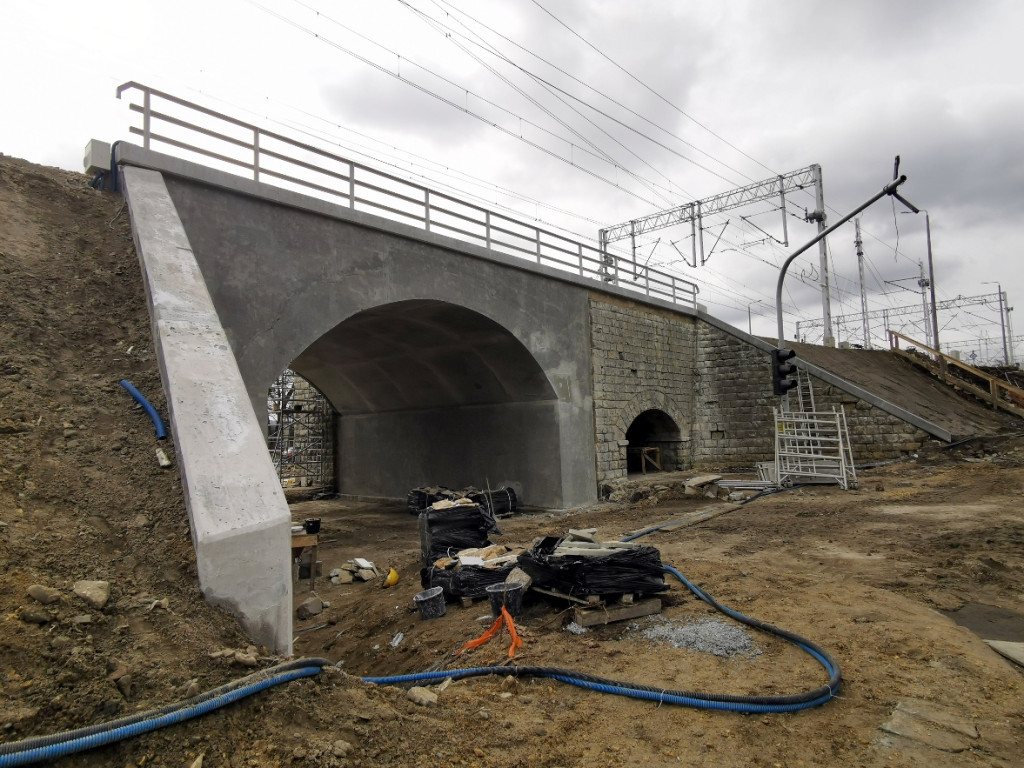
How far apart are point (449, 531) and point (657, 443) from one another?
39.2 ft

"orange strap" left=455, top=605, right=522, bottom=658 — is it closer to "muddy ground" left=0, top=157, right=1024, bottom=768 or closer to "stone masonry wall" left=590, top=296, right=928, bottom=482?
"muddy ground" left=0, top=157, right=1024, bottom=768

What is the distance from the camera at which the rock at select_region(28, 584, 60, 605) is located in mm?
3016

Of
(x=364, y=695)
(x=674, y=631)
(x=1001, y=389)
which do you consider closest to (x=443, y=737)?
(x=364, y=695)

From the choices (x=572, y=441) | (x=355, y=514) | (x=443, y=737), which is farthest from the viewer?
(x=355, y=514)

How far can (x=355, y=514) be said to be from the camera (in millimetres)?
15484

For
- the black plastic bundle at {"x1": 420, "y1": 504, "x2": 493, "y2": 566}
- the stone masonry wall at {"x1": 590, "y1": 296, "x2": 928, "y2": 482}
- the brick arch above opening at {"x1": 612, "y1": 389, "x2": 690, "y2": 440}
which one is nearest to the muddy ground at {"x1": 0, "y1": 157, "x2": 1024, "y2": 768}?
the black plastic bundle at {"x1": 420, "y1": 504, "x2": 493, "y2": 566}

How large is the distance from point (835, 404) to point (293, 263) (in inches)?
586

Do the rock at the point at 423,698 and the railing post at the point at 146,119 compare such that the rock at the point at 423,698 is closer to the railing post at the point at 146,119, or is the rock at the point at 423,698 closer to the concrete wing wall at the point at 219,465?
the concrete wing wall at the point at 219,465

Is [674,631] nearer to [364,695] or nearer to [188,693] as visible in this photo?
[364,695]

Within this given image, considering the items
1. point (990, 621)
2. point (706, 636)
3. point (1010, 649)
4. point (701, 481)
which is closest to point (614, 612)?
point (706, 636)

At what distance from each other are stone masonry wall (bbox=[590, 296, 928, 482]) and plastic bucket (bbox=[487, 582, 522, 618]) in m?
9.58

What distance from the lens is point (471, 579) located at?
6.26 m

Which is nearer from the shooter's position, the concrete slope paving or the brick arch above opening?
the brick arch above opening

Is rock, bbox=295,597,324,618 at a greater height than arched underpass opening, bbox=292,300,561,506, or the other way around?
arched underpass opening, bbox=292,300,561,506
